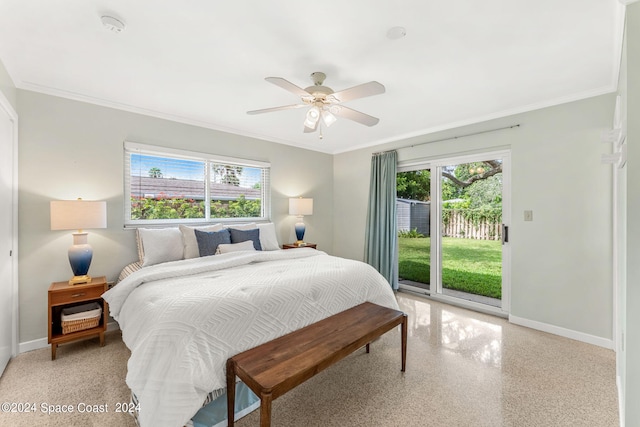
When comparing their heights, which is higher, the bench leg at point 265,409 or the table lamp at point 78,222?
the table lamp at point 78,222

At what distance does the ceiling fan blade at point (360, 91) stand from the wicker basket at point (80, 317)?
115 inches

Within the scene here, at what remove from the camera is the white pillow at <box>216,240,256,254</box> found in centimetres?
320

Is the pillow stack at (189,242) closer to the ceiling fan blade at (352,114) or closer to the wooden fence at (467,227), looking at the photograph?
the ceiling fan blade at (352,114)

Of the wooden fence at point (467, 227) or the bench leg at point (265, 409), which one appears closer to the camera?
the bench leg at point (265, 409)

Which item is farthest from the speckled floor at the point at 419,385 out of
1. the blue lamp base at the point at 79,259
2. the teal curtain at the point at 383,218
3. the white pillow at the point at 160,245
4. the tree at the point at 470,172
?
the tree at the point at 470,172

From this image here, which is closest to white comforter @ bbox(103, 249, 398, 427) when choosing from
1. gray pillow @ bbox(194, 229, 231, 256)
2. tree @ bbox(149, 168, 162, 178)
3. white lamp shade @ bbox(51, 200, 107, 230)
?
gray pillow @ bbox(194, 229, 231, 256)

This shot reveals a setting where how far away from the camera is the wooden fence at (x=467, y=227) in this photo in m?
3.60

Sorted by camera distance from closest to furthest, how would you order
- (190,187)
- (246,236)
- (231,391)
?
(231,391)
(246,236)
(190,187)

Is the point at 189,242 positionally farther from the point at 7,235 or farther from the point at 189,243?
the point at 7,235

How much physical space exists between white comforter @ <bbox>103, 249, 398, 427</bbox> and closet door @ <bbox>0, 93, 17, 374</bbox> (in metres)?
0.83

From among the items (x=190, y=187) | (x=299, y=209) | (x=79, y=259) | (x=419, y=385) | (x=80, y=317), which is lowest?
(x=419, y=385)

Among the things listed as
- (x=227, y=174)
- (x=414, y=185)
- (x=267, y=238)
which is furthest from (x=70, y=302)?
(x=414, y=185)

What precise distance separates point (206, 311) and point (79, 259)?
1.75m

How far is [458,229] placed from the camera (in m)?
3.92
